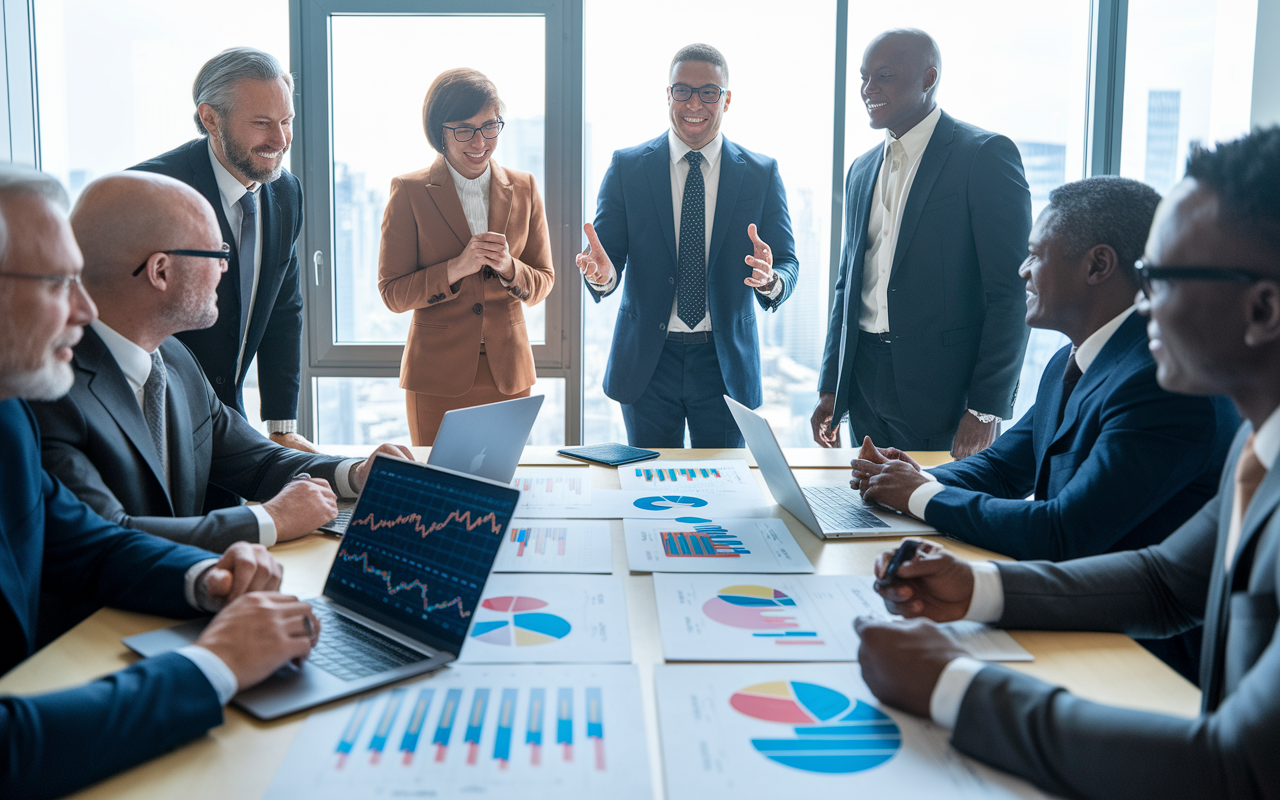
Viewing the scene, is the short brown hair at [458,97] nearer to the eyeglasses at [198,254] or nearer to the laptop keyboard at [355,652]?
the eyeglasses at [198,254]

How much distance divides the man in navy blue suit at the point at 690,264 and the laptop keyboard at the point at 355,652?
2037 mm

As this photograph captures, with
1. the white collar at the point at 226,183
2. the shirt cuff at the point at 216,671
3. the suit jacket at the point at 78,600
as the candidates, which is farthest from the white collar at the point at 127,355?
the white collar at the point at 226,183

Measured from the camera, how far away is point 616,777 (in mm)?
836

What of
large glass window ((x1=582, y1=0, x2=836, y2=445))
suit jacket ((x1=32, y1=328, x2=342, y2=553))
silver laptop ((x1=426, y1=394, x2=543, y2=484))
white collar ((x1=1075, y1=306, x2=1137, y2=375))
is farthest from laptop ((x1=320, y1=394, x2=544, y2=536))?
large glass window ((x1=582, y1=0, x2=836, y2=445))

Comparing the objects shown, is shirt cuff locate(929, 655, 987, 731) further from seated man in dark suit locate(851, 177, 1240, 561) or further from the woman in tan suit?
the woman in tan suit

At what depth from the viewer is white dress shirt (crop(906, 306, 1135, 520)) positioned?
170 cm

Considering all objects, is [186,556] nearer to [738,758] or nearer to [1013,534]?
[738,758]

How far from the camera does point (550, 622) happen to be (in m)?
1.22

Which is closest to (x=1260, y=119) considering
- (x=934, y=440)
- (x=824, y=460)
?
(x=934, y=440)

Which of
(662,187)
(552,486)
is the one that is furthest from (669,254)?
(552,486)

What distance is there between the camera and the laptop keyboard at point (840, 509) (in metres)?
1.70

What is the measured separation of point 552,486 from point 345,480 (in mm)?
471

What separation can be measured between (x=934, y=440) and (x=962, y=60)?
222cm

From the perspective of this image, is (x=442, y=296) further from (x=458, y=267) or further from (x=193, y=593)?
(x=193, y=593)
